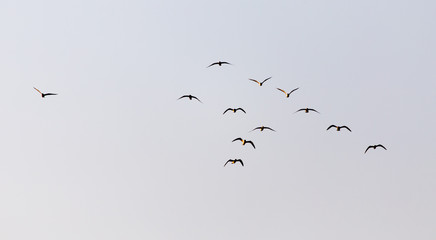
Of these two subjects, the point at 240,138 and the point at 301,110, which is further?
the point at 301,110

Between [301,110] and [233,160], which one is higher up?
[301,110]

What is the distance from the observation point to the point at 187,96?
118 m

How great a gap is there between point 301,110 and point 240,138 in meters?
12.7

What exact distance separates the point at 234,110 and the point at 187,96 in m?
6.89

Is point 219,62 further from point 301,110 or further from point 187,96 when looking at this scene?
point 301,110

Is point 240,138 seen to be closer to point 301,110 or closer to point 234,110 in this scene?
point 234,110

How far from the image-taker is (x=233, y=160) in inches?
4633

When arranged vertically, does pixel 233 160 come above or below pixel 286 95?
below

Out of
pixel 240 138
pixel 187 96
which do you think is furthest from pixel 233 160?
pixel 187 96

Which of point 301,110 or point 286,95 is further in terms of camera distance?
point 301,110

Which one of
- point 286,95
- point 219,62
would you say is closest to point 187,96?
point 219,62

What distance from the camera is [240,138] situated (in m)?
117

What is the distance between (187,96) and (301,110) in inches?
696

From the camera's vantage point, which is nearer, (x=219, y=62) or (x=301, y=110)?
(x=219, y=62)
